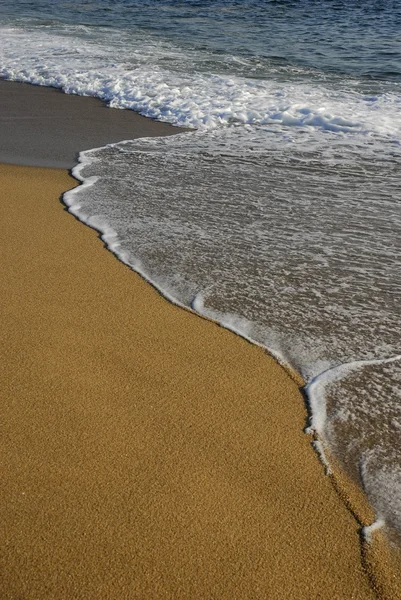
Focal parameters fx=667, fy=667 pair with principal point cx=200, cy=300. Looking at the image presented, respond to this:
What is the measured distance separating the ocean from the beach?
207mm

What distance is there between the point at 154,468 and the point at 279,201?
10.5ft

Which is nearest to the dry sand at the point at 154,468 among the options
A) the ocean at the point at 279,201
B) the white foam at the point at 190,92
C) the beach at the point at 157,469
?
Answer: the beach at the point at 157,469

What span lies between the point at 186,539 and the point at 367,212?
3.41 m

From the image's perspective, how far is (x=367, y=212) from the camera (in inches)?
197

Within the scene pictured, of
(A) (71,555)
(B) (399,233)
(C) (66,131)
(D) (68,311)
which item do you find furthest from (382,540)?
(C) (66,131)

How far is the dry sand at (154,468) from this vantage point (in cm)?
209

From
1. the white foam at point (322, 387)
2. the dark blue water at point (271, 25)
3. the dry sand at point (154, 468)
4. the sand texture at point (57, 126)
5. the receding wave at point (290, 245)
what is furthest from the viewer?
the dark blue water at point (271, 25)

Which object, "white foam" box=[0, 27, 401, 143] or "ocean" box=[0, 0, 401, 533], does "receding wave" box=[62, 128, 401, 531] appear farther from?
"white foam" box=[0, 27, 401, 143]

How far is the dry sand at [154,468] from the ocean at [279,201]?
0.22 meters

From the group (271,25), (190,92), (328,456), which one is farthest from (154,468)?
(271,25)

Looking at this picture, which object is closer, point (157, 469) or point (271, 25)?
point (157, 469)

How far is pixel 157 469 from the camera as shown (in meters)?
2.50

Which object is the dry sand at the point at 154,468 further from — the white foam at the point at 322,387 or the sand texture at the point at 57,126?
the sand texture at the point at 57,126

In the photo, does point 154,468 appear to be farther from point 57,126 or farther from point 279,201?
Answer: point 57,126
